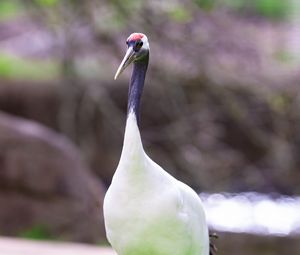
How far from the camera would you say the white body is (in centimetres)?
227

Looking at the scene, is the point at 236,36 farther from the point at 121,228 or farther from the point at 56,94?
the point at 121,228

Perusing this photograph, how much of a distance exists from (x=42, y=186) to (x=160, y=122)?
182cm

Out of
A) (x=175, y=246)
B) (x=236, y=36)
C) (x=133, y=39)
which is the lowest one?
(x=175, y=246)

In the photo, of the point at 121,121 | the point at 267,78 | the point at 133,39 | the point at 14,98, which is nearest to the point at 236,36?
the point at 267,78

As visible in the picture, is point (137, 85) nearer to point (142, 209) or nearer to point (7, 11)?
point (142, 209)

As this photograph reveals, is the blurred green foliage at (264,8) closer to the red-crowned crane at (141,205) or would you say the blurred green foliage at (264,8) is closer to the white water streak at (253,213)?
the white water streak at (253,213)

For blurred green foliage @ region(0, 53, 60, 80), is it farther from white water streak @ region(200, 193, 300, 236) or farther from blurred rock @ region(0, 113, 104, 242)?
blurred rock @ region(0, 113, 104, 242)

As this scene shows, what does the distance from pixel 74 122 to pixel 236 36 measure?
53.0 inches

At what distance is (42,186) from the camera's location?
5348mm

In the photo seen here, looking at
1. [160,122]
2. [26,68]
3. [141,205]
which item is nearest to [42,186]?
[160,122]

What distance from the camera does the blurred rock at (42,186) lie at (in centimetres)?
532

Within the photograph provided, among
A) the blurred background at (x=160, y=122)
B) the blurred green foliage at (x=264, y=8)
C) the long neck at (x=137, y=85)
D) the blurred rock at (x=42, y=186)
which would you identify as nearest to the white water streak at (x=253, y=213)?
the blurred background at (x=160, y=122)

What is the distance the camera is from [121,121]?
6.47 m

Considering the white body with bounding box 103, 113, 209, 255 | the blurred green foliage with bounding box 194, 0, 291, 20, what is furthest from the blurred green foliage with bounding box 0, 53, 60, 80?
the white body with bounding box 103, 113, 209, 255
